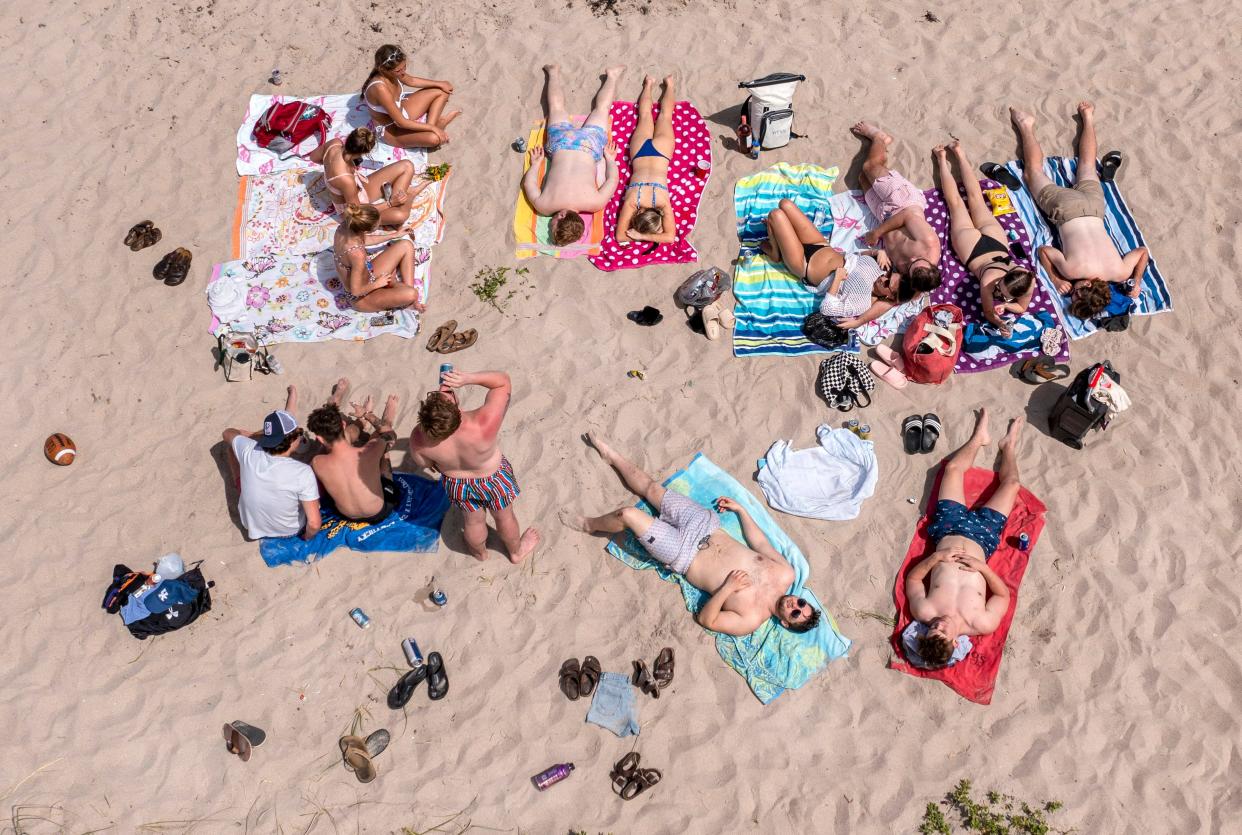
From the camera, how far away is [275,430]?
639 centimetres

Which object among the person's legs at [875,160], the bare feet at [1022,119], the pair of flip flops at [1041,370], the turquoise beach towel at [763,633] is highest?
the bare feet at [1022,119]

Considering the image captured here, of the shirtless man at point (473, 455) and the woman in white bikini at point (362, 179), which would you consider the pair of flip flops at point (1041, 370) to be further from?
the woman in white bikini at point (362, 179)

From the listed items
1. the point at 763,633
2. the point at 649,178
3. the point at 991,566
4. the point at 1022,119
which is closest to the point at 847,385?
the point at 991,566

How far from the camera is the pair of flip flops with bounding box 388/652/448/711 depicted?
6086 millimetres

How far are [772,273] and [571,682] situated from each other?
4347 millimetres

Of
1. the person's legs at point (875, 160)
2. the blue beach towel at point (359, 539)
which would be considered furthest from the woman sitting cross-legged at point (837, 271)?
the blue beach towel at point (359, 539)

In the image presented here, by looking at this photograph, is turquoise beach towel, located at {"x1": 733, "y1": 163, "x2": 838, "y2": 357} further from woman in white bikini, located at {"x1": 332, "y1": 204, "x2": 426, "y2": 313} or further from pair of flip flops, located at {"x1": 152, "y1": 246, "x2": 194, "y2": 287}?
pair of flip flops, located at {"x1": 152, "y1": 246, "x2": 194, "y2": 287}

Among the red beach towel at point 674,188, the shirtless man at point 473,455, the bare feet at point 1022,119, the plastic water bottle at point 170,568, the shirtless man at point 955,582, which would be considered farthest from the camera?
the bare feet at point 1022,119

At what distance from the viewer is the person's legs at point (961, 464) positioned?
265 inches

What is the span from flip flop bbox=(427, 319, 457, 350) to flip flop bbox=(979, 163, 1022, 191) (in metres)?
5.85

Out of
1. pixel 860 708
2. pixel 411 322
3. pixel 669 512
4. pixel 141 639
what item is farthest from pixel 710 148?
pixel 141 639

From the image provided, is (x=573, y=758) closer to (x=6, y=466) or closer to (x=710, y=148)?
(x=6, y=466)

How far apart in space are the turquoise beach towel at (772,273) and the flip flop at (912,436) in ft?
3.62

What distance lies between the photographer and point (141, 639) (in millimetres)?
6379
